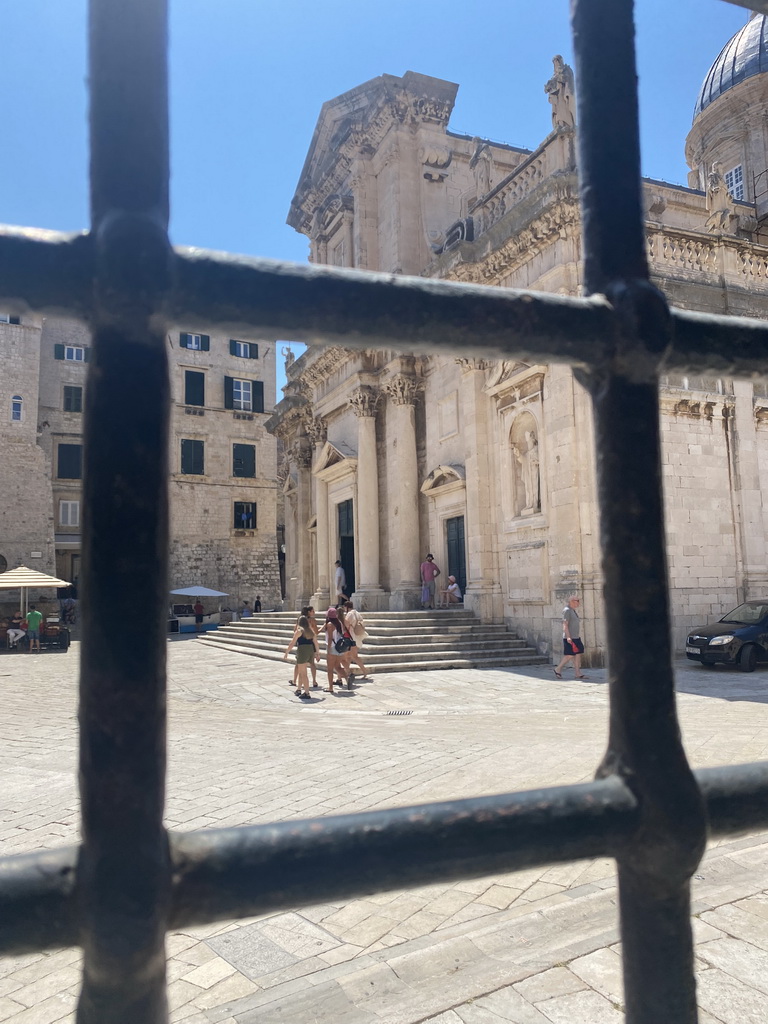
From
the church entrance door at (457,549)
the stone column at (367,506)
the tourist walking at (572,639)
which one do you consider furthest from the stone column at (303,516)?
the tourist walking at (572,639)

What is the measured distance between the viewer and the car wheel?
13.3 meters

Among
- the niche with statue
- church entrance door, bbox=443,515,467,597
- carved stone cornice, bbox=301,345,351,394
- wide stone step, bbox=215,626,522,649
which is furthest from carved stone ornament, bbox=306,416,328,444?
wide stone step, bbox=215,626,522,649

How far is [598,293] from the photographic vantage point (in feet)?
3.26

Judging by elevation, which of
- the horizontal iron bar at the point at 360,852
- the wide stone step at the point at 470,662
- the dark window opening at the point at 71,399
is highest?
the dark window opening at the point at 71,399

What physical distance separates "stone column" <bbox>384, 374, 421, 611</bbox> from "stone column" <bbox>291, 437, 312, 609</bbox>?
320 inches

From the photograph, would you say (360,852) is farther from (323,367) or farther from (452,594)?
(323,367)

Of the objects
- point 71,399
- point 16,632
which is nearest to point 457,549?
point 16,632

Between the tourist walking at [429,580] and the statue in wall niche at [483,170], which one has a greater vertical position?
the statue in wall niche at [483,170]

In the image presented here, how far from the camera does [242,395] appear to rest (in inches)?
1681

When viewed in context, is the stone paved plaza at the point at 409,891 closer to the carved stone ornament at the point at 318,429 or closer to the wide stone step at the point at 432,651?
the wide stone step at the point at 432,651

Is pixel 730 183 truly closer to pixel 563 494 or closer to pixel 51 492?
pixel 563 494

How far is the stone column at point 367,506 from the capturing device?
21484 millimetres

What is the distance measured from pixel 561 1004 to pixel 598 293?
2335mm

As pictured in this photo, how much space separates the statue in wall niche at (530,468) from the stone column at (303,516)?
535 inches
